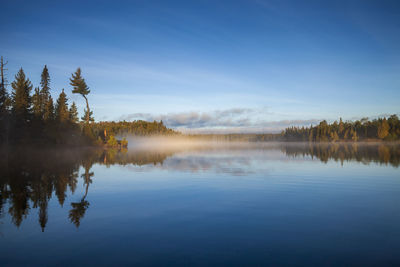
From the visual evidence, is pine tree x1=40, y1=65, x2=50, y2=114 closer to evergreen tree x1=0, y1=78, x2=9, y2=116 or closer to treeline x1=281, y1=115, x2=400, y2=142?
evergreen tree x1=0, y1=78, x2=9, y2=116

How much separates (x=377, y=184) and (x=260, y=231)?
13692mm

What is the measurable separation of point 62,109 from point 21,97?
12.1m

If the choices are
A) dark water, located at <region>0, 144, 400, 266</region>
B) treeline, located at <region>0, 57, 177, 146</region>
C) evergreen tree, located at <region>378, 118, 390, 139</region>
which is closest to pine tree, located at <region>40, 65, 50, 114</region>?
treeline, located at <region>0, 57, 177, 146</region>

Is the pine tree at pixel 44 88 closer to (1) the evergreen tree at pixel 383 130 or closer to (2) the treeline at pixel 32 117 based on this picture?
(2) the treeline at pixel 32 117

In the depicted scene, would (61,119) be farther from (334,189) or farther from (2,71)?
(334,189)

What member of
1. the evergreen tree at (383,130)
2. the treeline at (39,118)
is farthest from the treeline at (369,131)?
the treeline at (39,118)

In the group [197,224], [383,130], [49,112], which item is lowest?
[197,224]

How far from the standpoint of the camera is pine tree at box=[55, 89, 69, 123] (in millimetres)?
67912

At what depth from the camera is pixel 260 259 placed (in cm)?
666

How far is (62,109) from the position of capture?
2739 inches

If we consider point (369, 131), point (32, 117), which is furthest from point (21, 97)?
point (369, 131)

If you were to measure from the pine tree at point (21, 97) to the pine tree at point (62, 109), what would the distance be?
831 cm

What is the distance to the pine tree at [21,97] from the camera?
186 ft

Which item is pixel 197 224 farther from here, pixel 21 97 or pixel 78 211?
pixel 21 97
